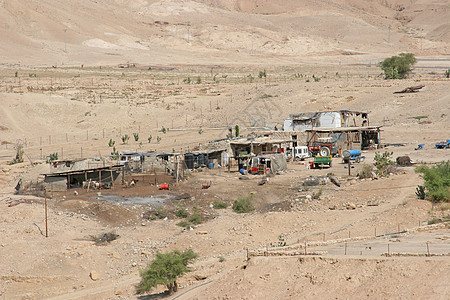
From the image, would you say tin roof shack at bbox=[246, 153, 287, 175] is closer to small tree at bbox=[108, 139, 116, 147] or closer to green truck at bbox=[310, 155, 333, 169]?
green truck at bbox=[310, 155, 333, 169]

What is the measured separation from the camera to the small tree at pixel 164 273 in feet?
55.6

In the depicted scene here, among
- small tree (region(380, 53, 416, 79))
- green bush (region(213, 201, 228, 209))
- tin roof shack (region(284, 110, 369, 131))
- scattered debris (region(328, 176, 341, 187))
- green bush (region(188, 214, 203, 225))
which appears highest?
small tree (region(380, 53, 416, 79))

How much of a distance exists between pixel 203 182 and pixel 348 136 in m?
13.1

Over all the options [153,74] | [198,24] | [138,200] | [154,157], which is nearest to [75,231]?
[138,200]

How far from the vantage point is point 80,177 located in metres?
30.1

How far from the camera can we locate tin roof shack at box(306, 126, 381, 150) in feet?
130

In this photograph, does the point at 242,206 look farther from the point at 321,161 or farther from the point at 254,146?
the point at 254,146

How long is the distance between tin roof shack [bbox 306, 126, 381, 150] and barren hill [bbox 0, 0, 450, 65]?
6982 centimetres

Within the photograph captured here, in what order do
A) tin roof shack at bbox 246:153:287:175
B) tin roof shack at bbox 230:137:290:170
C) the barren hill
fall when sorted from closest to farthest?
1. tin roof shack at bbox 246:153:287:175
2. tin roof shack at bbox 230:137:290:170
3. the barren hill

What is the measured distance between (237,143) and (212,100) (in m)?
27.0

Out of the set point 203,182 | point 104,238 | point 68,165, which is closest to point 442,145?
point 203,182

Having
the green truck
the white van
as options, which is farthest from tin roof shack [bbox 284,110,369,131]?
the green truck

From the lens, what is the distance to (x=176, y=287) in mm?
17188

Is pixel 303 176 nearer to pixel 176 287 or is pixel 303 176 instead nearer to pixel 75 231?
pixel 75 231
